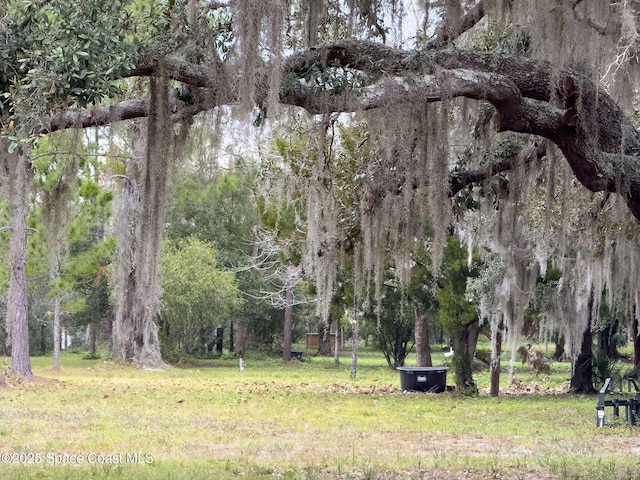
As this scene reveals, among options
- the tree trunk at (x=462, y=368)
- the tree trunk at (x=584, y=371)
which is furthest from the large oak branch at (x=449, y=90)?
the tree trunk at (x=584, y=371)

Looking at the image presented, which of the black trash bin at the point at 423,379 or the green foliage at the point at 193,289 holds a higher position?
the green foliage at the point at 193,289

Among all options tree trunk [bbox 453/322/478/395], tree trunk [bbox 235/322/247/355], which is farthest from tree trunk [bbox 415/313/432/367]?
tree trunk [bbox 235/322/247/355]

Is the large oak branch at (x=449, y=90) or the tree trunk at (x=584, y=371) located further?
the tree trunk at (x=584, y=371)

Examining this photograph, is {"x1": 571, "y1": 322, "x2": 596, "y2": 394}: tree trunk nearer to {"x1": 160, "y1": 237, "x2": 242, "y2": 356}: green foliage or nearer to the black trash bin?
the black trash bin

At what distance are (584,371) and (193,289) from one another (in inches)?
516

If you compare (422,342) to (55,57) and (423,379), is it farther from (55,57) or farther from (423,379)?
(55,57)

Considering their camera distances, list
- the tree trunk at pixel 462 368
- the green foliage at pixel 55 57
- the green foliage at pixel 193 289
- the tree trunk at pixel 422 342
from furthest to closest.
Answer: the green foliage at pixel 193 289 < the tree trunk at pixel 422 342 < the tree trunk at pixel 462 368 < the green foliage at pixel 55 57

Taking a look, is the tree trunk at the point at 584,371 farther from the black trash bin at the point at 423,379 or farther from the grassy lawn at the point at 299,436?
the black trash bin at the point at 423,379

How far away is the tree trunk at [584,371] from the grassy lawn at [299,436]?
1477mm

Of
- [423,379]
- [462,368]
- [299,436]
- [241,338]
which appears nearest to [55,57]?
[299,436]

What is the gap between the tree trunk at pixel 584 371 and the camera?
1498 cm

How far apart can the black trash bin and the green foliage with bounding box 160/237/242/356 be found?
35.6 ft

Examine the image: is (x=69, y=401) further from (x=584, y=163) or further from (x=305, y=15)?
(x=584, y=163)

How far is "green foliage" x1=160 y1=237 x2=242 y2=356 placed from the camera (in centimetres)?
2438
